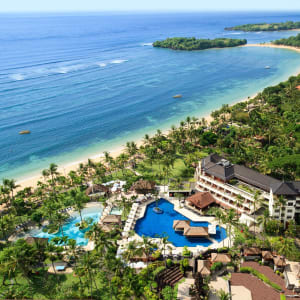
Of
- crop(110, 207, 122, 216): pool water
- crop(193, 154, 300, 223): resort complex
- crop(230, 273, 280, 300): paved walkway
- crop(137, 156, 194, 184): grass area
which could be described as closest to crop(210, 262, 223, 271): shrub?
crop(230, 273, 280, 300): paved walkway

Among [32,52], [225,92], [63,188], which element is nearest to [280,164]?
[63,188]

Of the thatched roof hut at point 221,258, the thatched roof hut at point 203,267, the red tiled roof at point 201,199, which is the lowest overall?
the thatched roof hut at point 203,267

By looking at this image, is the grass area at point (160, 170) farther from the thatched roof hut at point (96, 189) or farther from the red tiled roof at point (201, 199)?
the thatched roof hut at point (96, 189)

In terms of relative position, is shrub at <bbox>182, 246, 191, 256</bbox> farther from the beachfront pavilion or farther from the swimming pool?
the swimming pool

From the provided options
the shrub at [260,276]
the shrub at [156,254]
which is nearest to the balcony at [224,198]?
the shrub at [260,276]

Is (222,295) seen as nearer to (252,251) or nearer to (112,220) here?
(252,251)
